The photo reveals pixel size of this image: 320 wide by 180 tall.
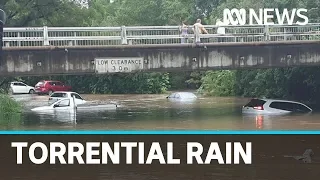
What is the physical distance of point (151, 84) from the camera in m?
69.4

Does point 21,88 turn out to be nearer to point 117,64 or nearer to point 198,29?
point 117,64

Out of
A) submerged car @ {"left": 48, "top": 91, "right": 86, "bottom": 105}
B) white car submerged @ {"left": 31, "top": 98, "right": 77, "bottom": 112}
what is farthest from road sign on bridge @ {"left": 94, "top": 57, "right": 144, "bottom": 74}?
submerged car @ {"left": 48, "top": 91, "right": 86, "bottom": 105}

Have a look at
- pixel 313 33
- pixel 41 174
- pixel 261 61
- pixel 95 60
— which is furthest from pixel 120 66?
pixel 41 174

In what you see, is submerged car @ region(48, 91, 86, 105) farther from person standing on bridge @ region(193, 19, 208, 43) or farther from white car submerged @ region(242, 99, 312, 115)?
person standing on bridge @ region(193, 19, 208, 43)

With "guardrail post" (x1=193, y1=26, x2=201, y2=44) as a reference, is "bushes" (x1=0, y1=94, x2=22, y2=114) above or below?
below

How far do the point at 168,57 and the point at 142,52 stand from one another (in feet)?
4.10

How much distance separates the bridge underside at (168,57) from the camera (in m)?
29.1

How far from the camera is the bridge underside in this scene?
29.1 m

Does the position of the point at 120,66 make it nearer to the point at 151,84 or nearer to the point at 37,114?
the point at 37,114

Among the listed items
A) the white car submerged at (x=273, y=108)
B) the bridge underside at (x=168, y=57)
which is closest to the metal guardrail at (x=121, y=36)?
the bridge underside at (x=168, y=57)

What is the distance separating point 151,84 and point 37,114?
3325 cm

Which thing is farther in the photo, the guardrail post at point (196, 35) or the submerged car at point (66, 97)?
the submerged car at point (66, 97)

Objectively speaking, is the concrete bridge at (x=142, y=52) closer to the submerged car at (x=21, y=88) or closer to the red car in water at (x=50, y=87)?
the red car in water at (x=50, y=87)

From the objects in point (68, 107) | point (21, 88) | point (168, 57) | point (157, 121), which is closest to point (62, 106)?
point (68, 107)
